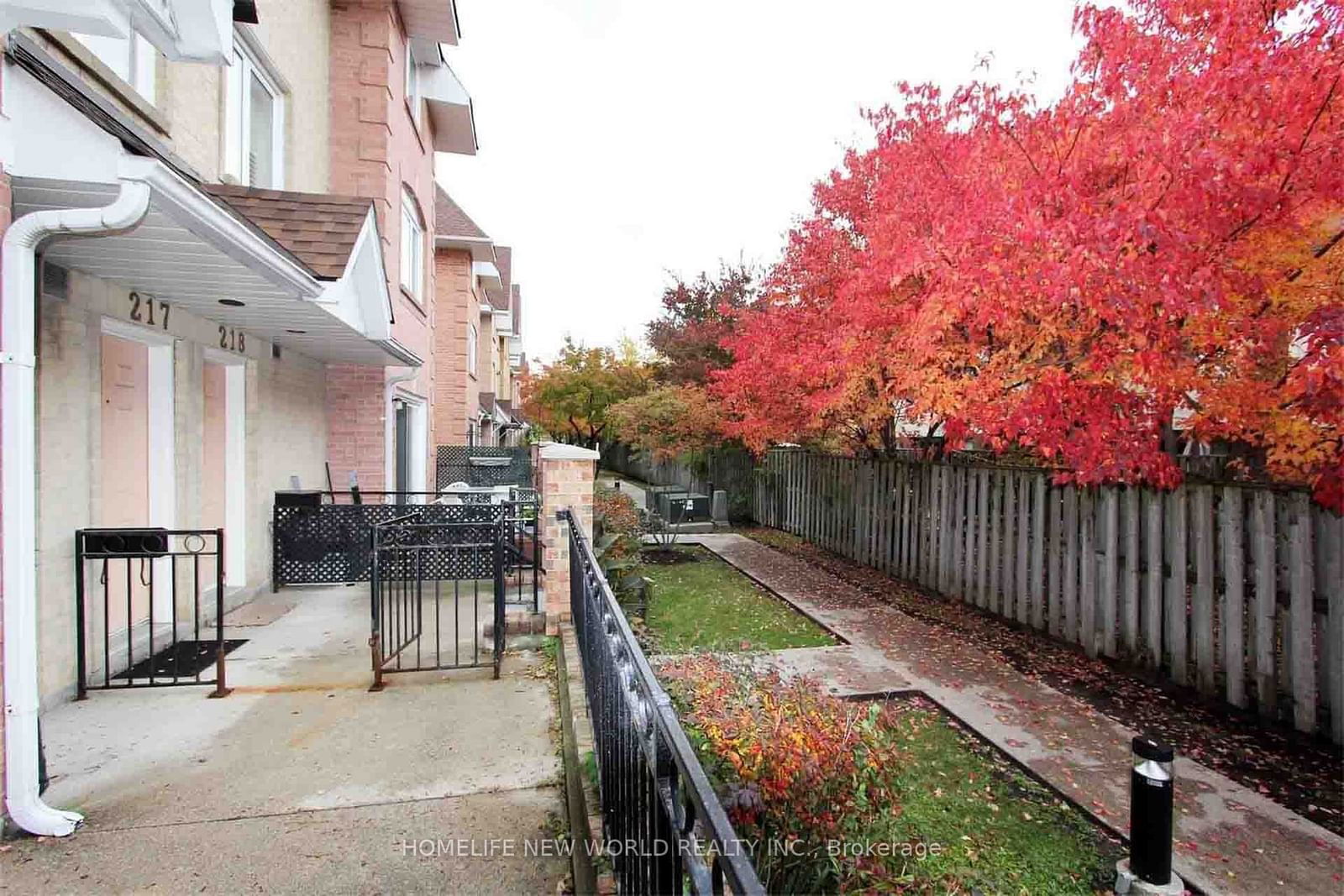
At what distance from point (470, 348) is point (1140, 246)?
54.8 feet

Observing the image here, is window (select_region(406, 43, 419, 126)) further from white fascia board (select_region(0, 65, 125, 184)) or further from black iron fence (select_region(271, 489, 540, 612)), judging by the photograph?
white fascia board (select_region(0, 65, 125, 184))

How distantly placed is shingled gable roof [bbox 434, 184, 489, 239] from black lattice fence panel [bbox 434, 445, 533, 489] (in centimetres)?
588

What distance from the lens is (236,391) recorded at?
21.2 ft

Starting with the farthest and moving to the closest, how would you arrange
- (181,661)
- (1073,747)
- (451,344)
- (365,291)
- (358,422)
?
(451,344) < (358,422) < (365,291) < (181,661) < (1073,747)

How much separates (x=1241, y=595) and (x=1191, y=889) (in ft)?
8.77

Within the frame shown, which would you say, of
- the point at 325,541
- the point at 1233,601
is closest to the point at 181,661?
the point at 325,541

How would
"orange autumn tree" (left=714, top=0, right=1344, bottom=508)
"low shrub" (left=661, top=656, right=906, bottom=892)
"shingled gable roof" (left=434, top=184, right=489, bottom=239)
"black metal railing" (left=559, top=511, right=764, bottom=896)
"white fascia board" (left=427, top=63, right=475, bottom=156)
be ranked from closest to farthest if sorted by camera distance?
"black metal railing" (left=559, top=511, right=764, bottom=896) < "low shrub" (left=661, top=656, right=906, bottom=892) < "orange autumn tree" (left=714, top=0, right=1344, bottom=508) < "white fascia board" (left=427, top=63, right=475, bottom=156) < "shingled gable roof" (left=434, top=184, right=489, bottom=239)

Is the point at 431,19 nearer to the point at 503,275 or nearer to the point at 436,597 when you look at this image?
the point at 436,597

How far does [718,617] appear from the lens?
7117 millimetres

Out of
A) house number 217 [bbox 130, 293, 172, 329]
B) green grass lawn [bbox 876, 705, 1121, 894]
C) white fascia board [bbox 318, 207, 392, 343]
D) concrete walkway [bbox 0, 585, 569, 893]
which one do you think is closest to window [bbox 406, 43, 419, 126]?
white fascia board [bbox 318, 207, 392, 343]

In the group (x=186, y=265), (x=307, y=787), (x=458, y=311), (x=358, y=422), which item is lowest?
(x=307, y=787)

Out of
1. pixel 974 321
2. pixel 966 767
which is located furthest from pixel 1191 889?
pixel 974 321

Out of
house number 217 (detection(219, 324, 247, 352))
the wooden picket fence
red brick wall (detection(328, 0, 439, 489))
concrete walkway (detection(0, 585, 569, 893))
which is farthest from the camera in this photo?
red brick wall (detection(328, 0, 439, 489))

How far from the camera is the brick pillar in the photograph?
5.71 m
